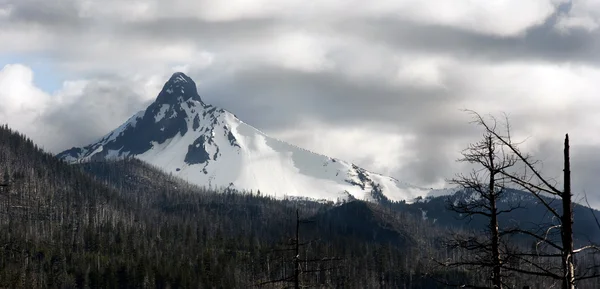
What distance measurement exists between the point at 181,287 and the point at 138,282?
12510 millimetres

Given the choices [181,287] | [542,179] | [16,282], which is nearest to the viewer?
[542,179]

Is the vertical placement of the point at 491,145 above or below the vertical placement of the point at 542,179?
above

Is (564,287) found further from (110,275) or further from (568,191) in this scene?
(110,275)

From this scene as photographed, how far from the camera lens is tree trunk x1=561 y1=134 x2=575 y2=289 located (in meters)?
14.7

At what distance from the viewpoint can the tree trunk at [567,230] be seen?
48.1ft

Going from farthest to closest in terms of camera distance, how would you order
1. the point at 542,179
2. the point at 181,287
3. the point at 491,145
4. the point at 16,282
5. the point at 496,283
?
the point at 181,287 → the point at 16,282 → the point at 491,145 → the point at 496,283 → the point at 542,179

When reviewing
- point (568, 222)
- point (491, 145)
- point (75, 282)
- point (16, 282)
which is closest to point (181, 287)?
point (75, 282)

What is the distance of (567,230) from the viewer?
49.8ft

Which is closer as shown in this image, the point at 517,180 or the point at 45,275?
the point at 517,180

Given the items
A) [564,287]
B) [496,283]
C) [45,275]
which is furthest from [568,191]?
[45,275]

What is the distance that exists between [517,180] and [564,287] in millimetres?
2228

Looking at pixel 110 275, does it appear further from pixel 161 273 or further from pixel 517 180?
pixel 517 180

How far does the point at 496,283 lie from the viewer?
25.6 metres

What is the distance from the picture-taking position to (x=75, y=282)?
631ft
